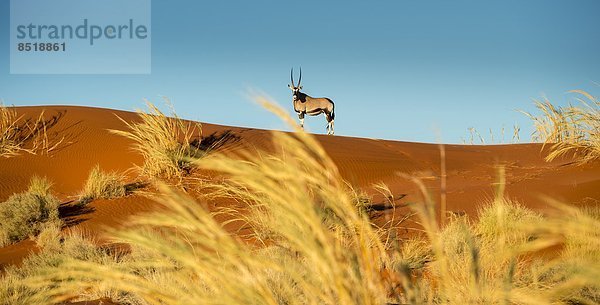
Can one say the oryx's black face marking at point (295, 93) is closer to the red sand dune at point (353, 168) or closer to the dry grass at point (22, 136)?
the red sand dune at point (353, 168)

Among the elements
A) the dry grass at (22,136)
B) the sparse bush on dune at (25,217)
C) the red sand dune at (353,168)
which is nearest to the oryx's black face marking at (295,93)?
the red sand dune at (353,168)

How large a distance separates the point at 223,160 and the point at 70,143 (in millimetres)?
14856

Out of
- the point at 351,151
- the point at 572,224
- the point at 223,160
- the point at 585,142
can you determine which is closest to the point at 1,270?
the point at 223,160

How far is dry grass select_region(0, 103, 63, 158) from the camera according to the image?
14445mm

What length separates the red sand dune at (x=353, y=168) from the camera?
344 inches

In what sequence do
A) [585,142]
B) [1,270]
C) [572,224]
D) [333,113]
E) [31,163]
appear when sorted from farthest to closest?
[333,113] → [31,163] → [585,142] → [1,270] → [572,224]

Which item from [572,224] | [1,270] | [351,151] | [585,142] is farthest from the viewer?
[351,151]

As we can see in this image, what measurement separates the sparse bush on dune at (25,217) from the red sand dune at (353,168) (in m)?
0.26

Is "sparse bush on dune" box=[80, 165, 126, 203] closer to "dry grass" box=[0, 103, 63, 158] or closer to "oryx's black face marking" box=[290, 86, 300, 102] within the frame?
"dry grass" box=[0, 103, 63, 158]

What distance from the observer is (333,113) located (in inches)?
1104

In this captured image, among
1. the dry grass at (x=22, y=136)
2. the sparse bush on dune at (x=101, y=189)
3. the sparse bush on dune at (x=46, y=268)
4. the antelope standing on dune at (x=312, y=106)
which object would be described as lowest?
the sparse bush on dune at (x=46, y=268)

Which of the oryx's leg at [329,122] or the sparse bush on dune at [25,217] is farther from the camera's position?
the oryx's leg at [329,122]

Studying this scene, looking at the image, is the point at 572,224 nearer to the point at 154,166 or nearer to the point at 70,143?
Answer: the point at 154,166

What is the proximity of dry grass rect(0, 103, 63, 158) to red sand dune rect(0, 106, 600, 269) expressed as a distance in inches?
11.9
